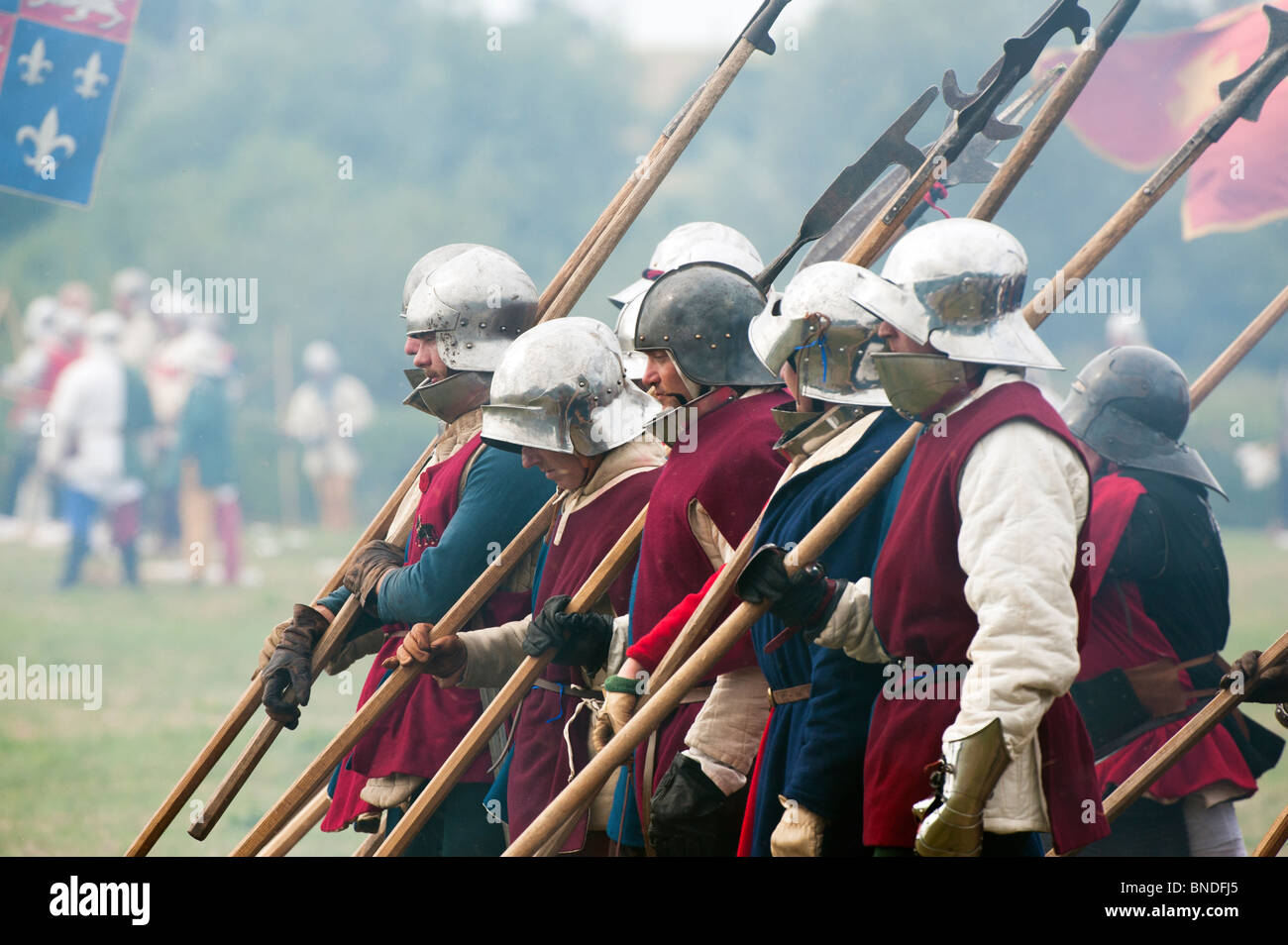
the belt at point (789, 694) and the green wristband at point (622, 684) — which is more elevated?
the green wristband at point (622, 684)

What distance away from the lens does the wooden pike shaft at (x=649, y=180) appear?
5543mm

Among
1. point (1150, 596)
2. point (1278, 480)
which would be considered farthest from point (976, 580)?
point (1278, 480)

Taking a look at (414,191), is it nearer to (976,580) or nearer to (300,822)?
(300,822)

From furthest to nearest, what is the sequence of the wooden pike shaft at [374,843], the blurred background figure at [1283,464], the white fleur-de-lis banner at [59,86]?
the blurred background figure at [1283,464] < the white fleur-de-lis banner at [59,86] < the wooden pike shaft at [374,843]

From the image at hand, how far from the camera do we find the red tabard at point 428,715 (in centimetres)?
516

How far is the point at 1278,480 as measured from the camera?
65.3 ft

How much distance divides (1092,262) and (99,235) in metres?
24.3

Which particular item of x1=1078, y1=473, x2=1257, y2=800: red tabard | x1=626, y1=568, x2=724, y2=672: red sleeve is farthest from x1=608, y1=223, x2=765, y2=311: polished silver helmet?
x1=626, y1=568, x2=724, y2=672: red sleeve

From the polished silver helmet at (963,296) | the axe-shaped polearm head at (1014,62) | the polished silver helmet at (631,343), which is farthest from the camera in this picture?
the polished silver helmet at (631,343)

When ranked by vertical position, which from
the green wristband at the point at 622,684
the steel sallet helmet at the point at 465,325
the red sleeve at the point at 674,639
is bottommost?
the green wristband at the point at 622,684

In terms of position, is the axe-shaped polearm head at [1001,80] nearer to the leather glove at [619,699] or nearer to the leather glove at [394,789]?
the leather glove at [619,699]

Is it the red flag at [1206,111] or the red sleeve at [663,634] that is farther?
the red flag at [1206,111]

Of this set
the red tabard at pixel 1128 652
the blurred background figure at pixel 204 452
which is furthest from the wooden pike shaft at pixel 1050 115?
the blurred background figure at pixel 204 452

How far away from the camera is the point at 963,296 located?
3.55 metres
